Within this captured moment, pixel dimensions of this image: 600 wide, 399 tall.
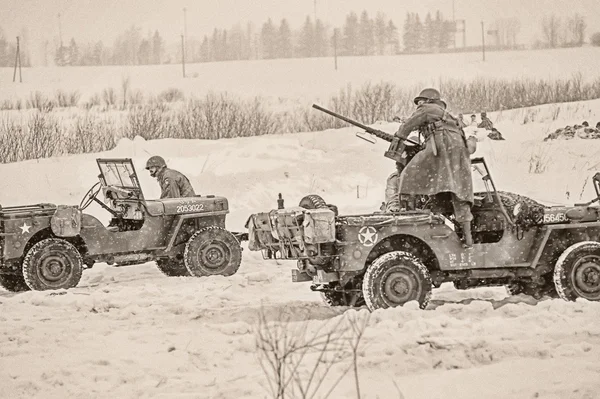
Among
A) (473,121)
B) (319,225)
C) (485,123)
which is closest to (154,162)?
(319,225)

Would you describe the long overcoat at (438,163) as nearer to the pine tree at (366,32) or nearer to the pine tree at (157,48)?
the pine tree at (366,32)

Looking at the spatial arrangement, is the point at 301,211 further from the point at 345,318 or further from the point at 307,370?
the point at 307,370

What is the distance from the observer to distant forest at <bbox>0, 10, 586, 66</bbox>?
67.7 ft

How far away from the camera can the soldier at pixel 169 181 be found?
43.7 feet

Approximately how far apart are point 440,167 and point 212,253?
3.84m

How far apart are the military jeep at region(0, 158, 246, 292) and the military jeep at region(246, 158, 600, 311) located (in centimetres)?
284

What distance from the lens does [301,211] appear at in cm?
909

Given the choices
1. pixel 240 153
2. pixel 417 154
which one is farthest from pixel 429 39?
pixel 417 154

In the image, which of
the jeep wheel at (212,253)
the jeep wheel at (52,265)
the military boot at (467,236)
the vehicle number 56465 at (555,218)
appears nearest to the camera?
the military boot at (467,236)

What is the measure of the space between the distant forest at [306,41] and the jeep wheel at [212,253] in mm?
8417

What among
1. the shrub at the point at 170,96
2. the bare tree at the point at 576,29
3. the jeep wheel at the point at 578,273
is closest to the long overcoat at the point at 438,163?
the jeep wheel at the point at 578,273

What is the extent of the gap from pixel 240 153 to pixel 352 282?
1061 centimetres

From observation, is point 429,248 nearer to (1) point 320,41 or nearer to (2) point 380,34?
(2) point 380,34

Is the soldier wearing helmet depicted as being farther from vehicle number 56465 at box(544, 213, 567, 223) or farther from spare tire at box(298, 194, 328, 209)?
spare tire at box(298, 194, 328, 209)
